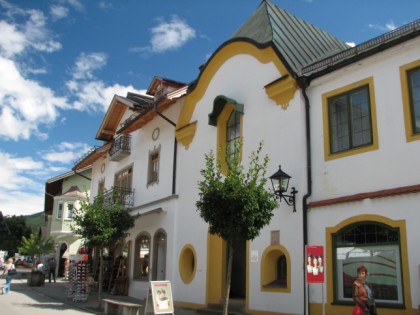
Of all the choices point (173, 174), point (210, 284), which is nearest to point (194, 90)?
point (173, 174)

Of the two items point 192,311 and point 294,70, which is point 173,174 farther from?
point 294,70

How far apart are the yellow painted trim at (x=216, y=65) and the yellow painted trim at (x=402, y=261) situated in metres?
4.58

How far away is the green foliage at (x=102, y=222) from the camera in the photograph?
16484 mm

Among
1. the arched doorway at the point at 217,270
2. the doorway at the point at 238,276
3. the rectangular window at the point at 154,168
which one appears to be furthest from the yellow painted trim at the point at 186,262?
the rectangular window at the point at 154,168

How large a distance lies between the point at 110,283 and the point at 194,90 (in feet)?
34.1

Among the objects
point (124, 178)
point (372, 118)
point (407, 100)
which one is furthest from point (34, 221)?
point (407, 100)

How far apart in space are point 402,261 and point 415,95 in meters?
3.56

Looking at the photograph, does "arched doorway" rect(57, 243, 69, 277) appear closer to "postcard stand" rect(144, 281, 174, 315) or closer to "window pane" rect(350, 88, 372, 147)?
"postcard stand" rect(144, 281, 174, 315)

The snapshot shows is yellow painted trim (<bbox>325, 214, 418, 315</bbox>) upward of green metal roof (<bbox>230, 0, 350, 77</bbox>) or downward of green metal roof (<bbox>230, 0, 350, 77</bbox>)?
downward

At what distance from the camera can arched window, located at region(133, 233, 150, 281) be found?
1934 centimetres

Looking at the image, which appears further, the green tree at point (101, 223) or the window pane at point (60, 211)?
the window pane at point (60, 211)

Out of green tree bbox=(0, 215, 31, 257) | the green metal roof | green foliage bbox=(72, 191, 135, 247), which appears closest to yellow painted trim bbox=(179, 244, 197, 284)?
green foliage bbox=(72, 191, 135, 247)

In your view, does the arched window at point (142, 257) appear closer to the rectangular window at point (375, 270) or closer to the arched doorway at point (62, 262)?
the rectangular window at point (375, 270)

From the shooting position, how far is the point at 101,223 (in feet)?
54.1
